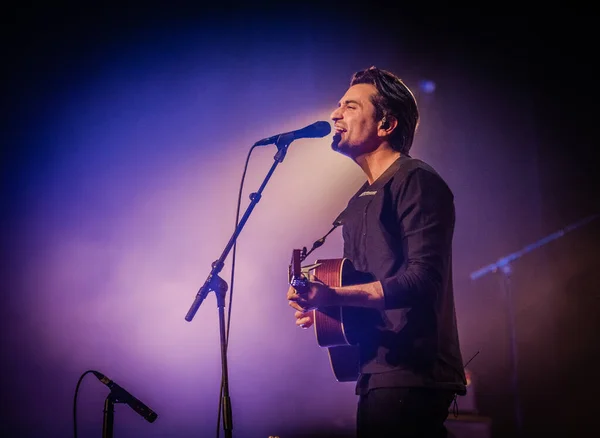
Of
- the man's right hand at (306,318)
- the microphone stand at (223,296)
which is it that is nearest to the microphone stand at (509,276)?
the microphone stand at (223,296)

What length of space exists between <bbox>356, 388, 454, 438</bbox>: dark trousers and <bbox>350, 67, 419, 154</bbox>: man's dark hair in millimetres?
1200

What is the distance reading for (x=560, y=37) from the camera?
5.32 m

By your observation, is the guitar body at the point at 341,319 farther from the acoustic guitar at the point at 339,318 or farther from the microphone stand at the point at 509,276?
the microphone stand at the point at 509,276

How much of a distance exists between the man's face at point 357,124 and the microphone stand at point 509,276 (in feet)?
11.2

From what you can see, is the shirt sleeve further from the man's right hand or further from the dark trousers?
the man's right hand

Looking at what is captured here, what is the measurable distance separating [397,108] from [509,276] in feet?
11.4

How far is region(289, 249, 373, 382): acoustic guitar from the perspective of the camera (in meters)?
2.29

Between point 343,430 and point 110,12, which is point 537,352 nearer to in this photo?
point 343,430

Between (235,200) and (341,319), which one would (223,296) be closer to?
(341,319)

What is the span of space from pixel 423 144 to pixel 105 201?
3.11 metres

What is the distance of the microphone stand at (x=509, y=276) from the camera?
5414 mm

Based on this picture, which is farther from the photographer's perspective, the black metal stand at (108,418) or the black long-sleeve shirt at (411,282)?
the black metal stand at (108,418)

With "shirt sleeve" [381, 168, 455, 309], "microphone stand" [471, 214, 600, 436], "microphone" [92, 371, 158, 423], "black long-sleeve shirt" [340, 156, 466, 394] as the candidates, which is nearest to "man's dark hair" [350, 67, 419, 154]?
"black long-sleeve shirt" [340, 156, 466, 394]

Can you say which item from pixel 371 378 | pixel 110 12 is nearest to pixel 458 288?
pixel 371 378
